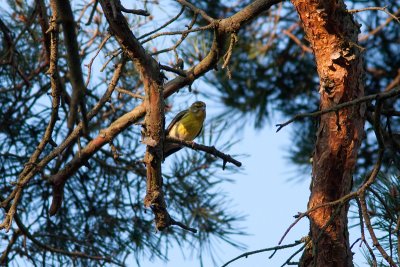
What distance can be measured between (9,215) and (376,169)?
4.11 feet

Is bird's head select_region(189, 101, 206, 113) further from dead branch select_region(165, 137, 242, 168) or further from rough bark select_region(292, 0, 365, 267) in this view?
rough bark select_region(292, 0, 365, 267)

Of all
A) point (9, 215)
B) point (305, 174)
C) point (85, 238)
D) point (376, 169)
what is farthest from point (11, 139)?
point (305, 174)

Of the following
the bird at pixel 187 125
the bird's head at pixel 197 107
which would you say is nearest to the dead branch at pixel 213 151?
the bird at pixel 187 125

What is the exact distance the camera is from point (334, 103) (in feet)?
7.78

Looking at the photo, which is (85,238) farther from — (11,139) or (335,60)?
(335,60)

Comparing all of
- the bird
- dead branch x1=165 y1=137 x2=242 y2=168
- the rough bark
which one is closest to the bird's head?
the bird

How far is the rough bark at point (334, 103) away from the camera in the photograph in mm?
2316

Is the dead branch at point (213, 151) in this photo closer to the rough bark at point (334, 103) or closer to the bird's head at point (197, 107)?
the rough bark at point (334, 103)

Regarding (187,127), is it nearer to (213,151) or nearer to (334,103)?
(213,151)

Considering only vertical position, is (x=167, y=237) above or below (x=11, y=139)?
below

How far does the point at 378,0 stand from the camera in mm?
6113

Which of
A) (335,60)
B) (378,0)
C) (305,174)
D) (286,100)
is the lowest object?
(335,60)

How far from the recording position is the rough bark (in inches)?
91.2

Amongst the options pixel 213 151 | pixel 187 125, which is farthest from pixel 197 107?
pixel 213 151
